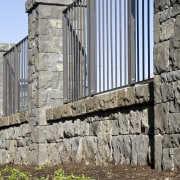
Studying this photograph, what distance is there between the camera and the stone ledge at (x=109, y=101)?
6953mm

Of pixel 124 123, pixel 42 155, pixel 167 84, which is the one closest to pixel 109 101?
pixel 124 123

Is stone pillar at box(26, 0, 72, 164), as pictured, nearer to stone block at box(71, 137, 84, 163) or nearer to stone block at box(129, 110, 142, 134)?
stone block at box(71, 137, 84, 163)

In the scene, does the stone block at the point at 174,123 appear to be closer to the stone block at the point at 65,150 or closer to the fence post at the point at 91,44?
the fence post at the point at 91,44

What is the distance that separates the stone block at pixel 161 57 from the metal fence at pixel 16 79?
6.62m

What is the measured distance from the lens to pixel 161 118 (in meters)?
6.40

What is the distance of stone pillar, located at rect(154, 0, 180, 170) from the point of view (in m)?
6.15

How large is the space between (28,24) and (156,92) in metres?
5.65

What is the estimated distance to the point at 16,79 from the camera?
564 inches

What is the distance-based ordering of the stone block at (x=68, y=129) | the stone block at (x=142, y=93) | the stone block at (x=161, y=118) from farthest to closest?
the stone block at (x=68, y=129) < the stone block at (x=142, y=93) < the stone block at (x=161, y=118)

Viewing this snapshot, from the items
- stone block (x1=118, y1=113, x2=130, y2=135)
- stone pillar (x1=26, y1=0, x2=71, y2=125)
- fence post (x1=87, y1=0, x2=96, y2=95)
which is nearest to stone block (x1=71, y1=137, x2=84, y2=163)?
fence post (x1=87, y1=0, x2=96, y2=95)

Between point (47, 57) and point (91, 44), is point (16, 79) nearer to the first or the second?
point (47, 57)

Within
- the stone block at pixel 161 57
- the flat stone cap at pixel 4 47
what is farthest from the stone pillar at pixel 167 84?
the flat stone cap at pixel 4 47

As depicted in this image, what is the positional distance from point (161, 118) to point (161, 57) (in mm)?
693

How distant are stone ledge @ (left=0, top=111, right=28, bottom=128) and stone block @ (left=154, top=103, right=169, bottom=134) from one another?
5.47m
